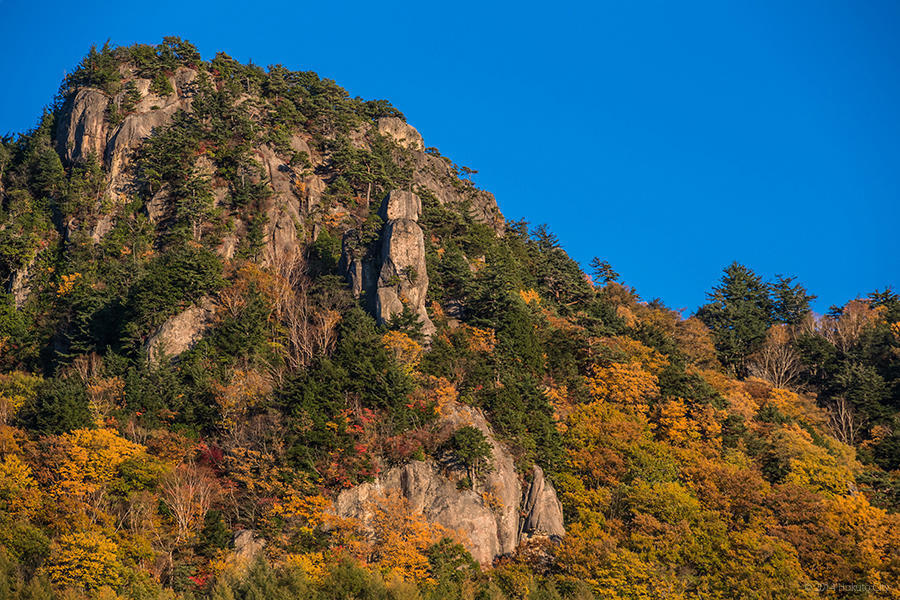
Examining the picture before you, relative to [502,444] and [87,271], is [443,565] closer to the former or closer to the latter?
[502,444]

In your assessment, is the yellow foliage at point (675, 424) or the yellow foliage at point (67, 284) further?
the yellow foliage at point (67, 284)

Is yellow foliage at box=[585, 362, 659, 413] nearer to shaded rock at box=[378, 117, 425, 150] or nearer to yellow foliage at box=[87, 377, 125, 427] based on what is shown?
yellow foliage at box=[87, 377, 125, 427]

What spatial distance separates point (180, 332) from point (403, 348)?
15563 millimetres

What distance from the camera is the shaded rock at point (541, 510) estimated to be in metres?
44.5

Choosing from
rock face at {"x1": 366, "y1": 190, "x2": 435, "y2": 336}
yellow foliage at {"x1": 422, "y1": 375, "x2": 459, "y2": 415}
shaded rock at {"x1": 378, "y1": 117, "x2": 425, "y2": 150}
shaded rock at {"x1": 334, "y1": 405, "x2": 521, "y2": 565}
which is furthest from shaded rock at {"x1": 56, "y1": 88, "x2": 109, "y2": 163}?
shaded rock at {"x1": 334, "y1": 405, "x2": 521, "y2": 565}

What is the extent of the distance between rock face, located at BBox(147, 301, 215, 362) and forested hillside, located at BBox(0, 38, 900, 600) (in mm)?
214

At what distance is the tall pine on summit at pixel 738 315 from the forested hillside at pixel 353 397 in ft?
1.43

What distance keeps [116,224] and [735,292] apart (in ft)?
211

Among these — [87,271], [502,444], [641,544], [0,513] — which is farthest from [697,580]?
[87,271]

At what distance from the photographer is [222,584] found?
3525 cm

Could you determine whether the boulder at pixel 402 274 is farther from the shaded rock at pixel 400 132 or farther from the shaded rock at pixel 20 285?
the shaded rock at pixel 400 132

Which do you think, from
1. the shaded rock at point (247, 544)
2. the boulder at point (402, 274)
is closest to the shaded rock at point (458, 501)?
the shaded rock at point (247, 544)

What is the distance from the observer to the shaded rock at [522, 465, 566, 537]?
1752 inches

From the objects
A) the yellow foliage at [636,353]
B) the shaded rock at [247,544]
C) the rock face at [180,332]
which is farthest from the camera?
the yellow foliage at [636,353]
